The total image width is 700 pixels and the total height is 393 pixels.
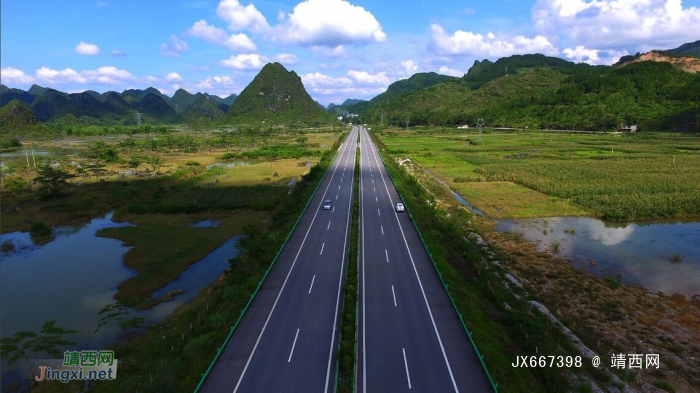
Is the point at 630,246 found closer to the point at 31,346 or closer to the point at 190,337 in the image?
the point at 190,337

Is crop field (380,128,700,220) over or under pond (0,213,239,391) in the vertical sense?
over

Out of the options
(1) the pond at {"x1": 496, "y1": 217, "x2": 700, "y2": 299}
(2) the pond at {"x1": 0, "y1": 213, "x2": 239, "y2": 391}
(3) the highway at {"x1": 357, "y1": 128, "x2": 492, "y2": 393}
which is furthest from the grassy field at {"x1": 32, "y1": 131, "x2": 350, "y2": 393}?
(1) the pond at {"x1": 496, "y1": 217, "x2": 700, "y2": 299}

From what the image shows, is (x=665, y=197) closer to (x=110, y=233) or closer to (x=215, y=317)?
(x=215, y=317)

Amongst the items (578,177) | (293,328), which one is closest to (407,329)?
(293,328)

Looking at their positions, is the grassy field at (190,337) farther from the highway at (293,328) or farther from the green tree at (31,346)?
the green tree at (31,346)

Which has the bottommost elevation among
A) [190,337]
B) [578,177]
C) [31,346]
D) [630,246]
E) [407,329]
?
[190,337]

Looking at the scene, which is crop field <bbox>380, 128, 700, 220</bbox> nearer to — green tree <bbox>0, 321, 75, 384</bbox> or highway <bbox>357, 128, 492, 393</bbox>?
highway <bbox>357, 128, 492, 393</bbox>
